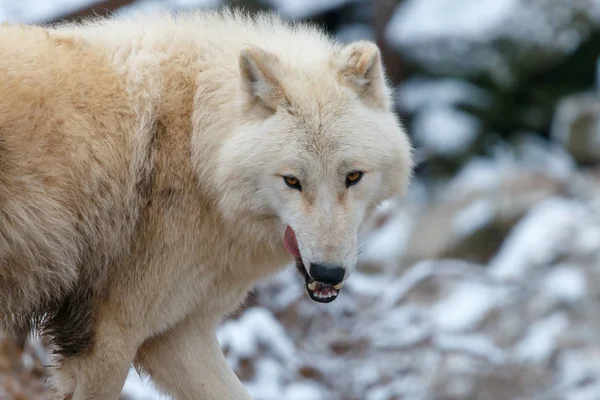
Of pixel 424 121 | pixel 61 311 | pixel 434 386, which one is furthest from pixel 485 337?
pixel 61 311

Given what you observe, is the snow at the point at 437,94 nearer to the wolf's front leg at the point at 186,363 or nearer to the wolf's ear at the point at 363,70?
the wolf's ear at the point at 363,70

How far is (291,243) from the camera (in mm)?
3863

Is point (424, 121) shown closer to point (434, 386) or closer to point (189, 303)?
point (434, 386)

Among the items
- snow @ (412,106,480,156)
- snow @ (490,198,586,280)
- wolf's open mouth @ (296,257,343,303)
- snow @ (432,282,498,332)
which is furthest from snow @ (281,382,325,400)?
snow @ (412,106,480,156)

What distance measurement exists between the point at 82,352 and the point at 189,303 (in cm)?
50

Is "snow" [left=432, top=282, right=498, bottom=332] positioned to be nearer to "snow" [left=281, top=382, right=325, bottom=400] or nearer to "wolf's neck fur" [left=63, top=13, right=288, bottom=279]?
"snow" [left=281, top=382, right=325, bottom=400]

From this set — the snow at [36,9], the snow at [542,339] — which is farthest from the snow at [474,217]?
the snow at [36,9]

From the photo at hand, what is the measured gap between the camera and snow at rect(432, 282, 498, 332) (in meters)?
8.29

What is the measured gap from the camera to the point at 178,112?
3.96m

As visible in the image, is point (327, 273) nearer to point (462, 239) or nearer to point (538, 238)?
point (538, 238)

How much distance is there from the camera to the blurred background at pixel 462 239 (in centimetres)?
700

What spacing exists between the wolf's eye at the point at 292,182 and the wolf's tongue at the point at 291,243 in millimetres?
211

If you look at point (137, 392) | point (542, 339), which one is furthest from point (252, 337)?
point (542, 339)

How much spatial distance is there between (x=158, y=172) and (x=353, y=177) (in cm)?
83
